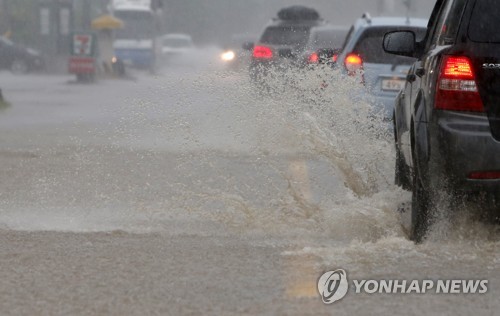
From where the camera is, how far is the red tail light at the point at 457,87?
650 centimetres

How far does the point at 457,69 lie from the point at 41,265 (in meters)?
2.29

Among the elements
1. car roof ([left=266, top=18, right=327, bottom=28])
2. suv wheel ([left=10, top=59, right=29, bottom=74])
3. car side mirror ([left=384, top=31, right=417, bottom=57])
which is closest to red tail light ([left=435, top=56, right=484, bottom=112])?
car side mirror ([left=384, top=31, right=417, bottom=57])

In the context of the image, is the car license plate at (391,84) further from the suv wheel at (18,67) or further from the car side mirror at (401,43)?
the suv wheel at (18,67)

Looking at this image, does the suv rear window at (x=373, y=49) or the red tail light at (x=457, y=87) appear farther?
the suv rear window at (x=373, y=49)

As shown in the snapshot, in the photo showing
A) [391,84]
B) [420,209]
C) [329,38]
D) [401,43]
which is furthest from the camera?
[329,38]

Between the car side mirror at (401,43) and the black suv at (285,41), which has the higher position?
the car side mirror at (401,43)

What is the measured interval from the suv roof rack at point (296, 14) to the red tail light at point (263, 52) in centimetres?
945

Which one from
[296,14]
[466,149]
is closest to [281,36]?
[296,14]

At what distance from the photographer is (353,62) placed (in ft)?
43.4

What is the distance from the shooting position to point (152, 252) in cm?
687

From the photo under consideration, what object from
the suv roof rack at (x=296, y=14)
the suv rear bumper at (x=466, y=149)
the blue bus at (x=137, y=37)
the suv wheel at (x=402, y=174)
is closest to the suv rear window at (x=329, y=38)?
the suv wheel at (x=402, y=174)

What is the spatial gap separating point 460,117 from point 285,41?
57.7ft

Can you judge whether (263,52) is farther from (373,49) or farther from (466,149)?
(466,149)

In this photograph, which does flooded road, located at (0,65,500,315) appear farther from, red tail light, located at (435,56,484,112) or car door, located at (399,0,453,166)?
red tail light, located at (435,56,484,112)
